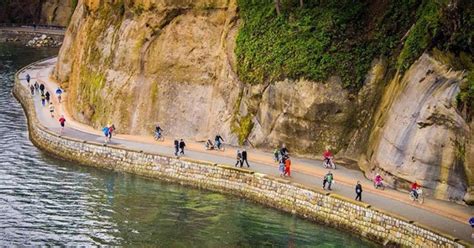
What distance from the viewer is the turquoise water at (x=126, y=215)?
132 feet

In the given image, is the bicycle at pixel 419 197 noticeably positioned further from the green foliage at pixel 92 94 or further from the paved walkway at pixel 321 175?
the green foliage at pixel 92 94

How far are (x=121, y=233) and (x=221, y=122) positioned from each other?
17.6 meters

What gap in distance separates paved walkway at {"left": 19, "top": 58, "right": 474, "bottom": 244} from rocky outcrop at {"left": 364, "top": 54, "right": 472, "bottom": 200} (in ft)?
4.08

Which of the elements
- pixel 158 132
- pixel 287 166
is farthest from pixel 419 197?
pixel 158 132

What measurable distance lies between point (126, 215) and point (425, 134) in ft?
63.3

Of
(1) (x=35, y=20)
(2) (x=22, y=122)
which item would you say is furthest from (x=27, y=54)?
(2) (x=22, y=122)

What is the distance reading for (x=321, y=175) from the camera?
4725 cm

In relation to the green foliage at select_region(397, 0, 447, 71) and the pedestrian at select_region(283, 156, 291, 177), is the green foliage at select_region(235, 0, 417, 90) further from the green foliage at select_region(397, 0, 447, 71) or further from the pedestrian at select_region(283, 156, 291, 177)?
the pedestrian at select_region(283, 156, 291, 177)

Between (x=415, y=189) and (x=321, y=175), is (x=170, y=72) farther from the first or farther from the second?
(x=415, y=189)

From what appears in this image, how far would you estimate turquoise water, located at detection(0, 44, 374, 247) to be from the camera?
40.3 metres

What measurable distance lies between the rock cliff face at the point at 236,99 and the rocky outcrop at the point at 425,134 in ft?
0.21

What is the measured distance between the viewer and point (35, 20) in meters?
146

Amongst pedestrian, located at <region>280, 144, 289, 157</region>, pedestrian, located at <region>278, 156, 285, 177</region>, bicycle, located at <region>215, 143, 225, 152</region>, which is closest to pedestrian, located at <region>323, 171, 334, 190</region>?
pedestrian, located at <region>278, 156, 285, 177</region>

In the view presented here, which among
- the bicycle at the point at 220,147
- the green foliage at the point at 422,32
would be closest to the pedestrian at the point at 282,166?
the bicycle at the point at 220,147
